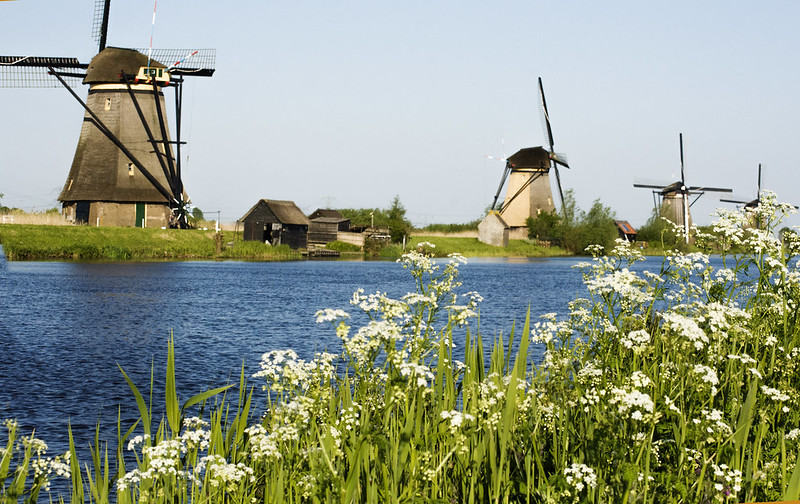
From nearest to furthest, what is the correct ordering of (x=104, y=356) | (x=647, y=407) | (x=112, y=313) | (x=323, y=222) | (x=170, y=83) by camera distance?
(x=647, y=407)
(x=104, y=356)
(x=112, y=313)
(x=170, y=83)
(x=323, y=222)

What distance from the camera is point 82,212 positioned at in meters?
45.4

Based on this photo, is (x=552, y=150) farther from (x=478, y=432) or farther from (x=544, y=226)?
(x=478, y=432)

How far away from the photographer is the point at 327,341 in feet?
46.3

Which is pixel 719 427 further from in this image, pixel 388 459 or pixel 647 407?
pixel 388 459

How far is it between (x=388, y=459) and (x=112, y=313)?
17.8 m

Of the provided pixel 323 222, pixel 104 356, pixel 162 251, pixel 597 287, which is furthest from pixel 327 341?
pixel 323 222

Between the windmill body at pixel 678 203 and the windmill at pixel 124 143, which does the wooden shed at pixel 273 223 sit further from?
the windmill body at pixel 678 203

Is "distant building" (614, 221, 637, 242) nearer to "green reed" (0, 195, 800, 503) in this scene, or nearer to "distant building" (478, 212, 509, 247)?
"distant building" (478, 212, 509, 247)

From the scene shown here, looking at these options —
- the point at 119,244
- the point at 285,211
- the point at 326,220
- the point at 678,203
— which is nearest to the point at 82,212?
the point at 119,244

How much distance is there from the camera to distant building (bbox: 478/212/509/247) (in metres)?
70.3

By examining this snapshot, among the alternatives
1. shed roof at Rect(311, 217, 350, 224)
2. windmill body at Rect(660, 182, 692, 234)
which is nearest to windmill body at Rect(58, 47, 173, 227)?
shed roof at Rect(311, 217, 350, 224)

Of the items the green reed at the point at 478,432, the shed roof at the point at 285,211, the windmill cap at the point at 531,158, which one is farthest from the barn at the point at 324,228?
the green reed at the point at 478,432

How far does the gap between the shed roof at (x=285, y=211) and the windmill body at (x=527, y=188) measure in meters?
21.6

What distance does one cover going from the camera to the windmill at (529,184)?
71062mm
